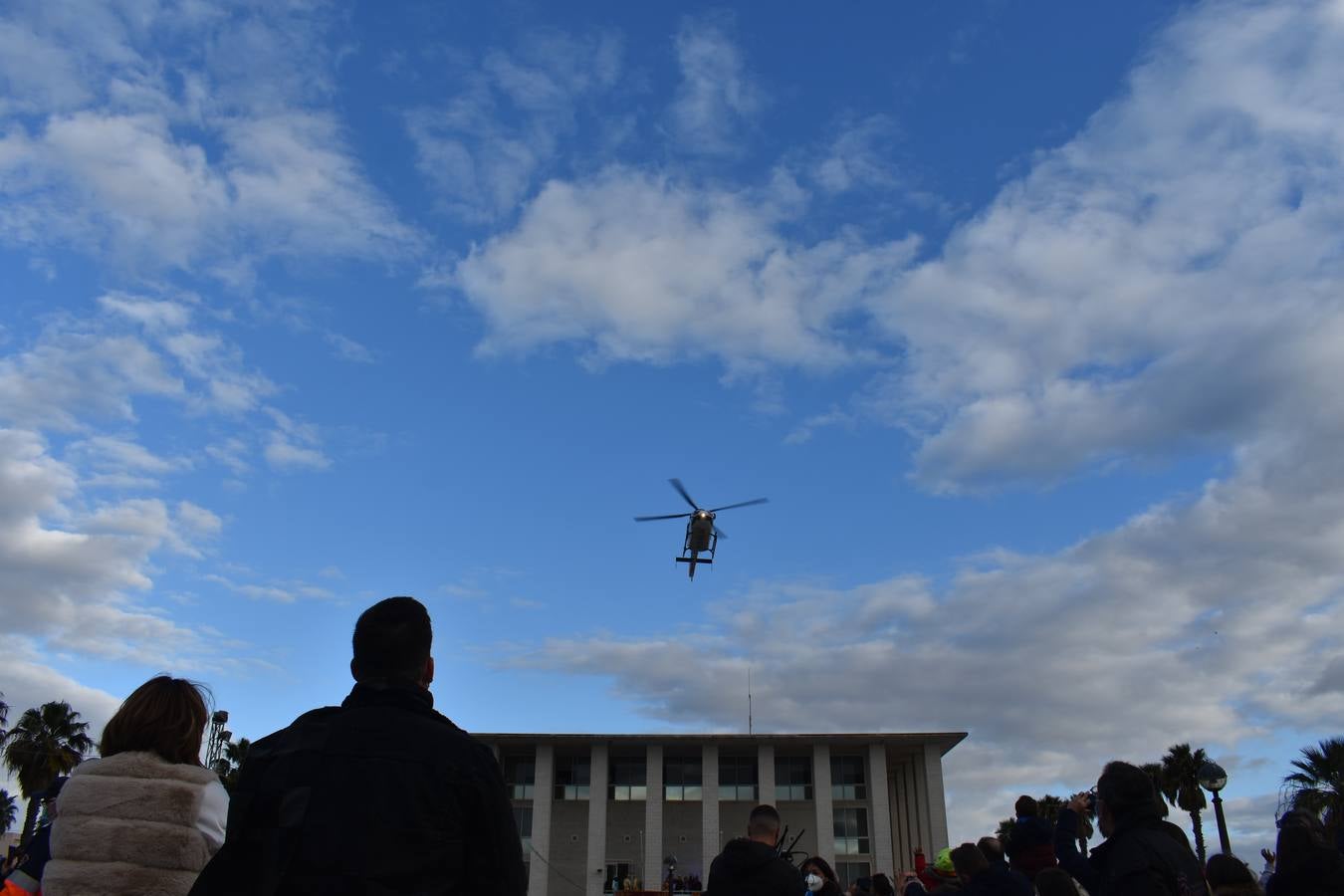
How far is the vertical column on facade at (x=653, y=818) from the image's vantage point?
5728 centimetres

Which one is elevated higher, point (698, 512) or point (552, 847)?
point (698, 512)

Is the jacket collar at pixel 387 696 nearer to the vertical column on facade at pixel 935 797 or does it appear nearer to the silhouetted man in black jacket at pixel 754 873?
the silhouetted man in black jacket at pixel 754 873

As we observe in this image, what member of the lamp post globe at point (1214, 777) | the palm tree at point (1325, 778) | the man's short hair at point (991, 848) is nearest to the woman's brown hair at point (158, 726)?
the man's short hair at point (991, 848)

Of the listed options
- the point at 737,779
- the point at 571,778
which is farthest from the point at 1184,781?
the point at 571,778

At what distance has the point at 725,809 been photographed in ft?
196

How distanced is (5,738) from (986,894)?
189 feet

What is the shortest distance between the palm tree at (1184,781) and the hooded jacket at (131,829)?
6006 cm

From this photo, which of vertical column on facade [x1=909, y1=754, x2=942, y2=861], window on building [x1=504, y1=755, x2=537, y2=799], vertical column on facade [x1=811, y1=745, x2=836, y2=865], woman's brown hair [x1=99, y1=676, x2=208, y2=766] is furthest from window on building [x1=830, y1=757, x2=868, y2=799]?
woman's brown hair [x1=99, y1=676, x2=208, y2=766]

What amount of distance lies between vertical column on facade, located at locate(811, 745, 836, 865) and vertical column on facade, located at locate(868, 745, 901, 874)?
2.55 metres

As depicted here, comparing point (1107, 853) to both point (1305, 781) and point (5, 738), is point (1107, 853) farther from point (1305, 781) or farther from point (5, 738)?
point (5, 738)

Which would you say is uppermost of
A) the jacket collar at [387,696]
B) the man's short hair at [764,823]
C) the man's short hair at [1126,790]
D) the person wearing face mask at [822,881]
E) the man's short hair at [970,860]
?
the jacket collar at [387,696]

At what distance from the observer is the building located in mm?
57719

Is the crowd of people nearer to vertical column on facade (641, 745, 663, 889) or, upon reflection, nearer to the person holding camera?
the person holding camera

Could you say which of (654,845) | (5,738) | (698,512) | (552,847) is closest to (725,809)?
(654,845)
